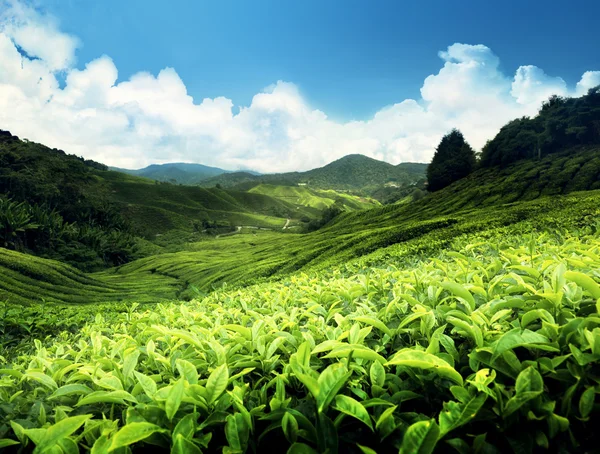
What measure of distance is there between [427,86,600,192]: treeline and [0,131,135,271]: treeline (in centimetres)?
6454

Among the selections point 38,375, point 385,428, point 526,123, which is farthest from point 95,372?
point 526,123

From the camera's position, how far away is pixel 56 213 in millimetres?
66000

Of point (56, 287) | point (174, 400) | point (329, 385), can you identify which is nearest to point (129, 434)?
point (174, 400)

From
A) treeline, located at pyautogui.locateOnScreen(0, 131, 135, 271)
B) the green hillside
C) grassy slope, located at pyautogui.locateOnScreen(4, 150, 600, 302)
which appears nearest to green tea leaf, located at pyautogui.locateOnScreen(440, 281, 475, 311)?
grassy slope, located at pyautogui.locateOnScreen(4, 150, 600, 302)

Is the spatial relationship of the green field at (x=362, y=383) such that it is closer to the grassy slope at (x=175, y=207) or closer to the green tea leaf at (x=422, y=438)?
the green tea leaf at (x=422, y=438)

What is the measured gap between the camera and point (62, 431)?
158cm

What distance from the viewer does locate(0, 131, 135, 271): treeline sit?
5322 centimetres

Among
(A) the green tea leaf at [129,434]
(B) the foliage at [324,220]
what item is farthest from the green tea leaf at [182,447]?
(B) the foliage at [324,220]

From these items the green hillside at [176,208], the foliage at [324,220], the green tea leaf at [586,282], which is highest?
the green hillside at [176,208]

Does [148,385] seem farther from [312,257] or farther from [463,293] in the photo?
[312,257]

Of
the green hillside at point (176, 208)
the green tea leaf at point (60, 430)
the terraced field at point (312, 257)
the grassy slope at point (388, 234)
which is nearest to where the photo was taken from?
the green tea leaf at point (60, 430)

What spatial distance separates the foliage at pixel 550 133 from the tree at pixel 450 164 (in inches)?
117

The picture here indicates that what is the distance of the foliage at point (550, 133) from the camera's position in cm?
5766

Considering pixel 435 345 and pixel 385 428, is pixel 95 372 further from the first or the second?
pixel 435 345
